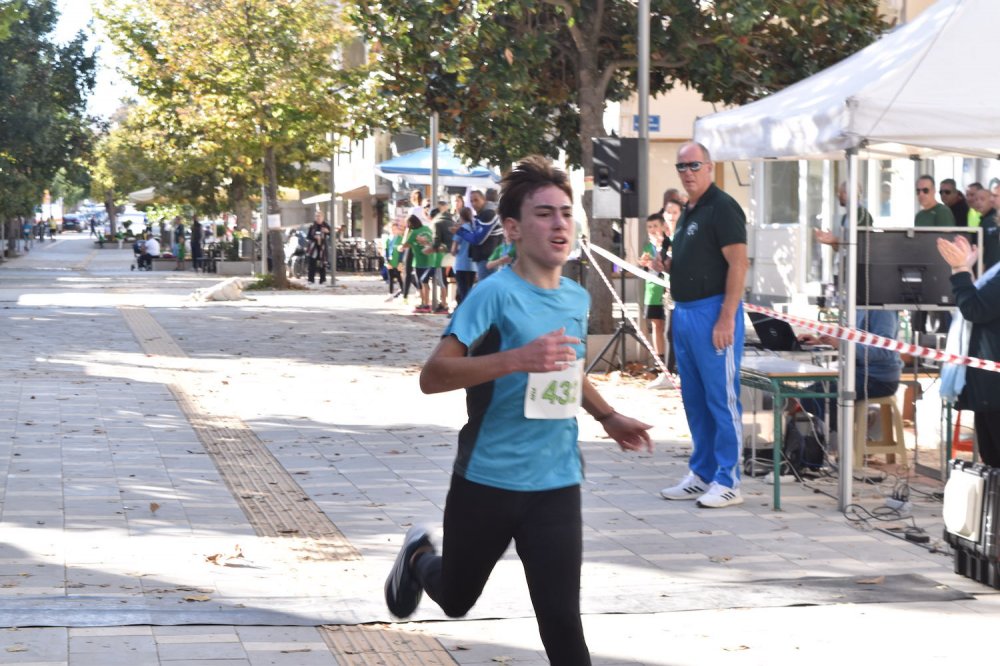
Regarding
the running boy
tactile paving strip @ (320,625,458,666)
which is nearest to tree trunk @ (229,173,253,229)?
tactile paving strip @ (320,625,458,666)

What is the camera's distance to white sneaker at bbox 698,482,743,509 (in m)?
8.85

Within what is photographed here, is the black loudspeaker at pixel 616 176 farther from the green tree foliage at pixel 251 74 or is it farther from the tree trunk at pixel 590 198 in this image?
the green tree foliage at pixel 251 74

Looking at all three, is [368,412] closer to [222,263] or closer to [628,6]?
[628,6]

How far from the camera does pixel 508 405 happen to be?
4.55 meters

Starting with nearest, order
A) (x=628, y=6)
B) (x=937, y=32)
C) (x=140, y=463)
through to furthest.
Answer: (x=937, y=32) < (x=140, y=463) < (x=628, y=6)

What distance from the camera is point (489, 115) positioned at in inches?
724

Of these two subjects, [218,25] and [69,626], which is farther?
[218,25]

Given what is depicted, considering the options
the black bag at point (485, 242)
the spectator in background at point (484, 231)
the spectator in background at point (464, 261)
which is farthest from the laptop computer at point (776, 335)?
the spectator in background at point (464, 261)

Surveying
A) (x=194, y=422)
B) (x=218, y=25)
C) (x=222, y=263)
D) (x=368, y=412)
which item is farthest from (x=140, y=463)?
(x=222, y=263)

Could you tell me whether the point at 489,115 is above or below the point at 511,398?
above

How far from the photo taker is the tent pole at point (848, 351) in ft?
28.9

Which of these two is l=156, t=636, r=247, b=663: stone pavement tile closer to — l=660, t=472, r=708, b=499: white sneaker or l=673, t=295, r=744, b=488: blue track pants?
l=673, t=295, r=744, b=488: blue track pants

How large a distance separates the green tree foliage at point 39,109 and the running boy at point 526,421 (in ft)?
141

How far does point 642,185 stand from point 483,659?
9.94 metres
